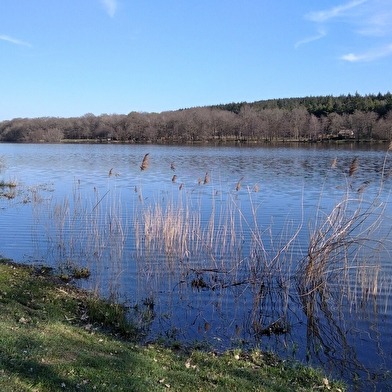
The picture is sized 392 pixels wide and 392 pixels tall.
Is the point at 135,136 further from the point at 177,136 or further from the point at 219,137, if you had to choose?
the point at 219,137

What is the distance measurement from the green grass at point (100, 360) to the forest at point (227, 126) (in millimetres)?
88889

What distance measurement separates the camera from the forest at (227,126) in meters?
93.4

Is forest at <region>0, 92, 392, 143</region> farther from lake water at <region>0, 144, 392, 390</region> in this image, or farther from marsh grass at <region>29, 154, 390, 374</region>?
marsh grass at <region>29, 154, 390, 374</region>

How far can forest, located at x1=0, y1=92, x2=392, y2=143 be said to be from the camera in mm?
93438

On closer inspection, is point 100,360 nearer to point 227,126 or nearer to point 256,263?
Answer: point 256,263

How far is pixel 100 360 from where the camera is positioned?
5012 millimetres

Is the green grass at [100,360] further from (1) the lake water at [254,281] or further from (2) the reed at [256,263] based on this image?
(2) the reed at [256,263]

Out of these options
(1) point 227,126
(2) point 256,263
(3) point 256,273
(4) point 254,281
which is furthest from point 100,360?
(1) point 227,126

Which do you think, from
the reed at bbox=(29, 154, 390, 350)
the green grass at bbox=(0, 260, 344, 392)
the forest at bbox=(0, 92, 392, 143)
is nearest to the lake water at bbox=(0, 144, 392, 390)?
the reed at bbox=(29, 154, 390, 350)

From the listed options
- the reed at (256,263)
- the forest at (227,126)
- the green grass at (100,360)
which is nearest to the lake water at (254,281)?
the reed at (256,263)

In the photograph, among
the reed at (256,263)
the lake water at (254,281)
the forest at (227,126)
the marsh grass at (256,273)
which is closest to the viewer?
the lake water at (254,281)

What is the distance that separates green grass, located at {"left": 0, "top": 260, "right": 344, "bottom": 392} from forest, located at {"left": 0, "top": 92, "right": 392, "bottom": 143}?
8889cm

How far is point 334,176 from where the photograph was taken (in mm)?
31734

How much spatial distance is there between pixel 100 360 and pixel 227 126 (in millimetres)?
104323
